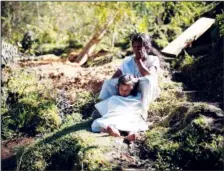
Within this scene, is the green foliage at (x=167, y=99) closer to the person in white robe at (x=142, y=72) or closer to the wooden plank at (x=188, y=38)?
the person in white robe at (x=142, y=72)

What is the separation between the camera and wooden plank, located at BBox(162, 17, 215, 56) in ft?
23.7

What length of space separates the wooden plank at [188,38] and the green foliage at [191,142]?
303 centimetres

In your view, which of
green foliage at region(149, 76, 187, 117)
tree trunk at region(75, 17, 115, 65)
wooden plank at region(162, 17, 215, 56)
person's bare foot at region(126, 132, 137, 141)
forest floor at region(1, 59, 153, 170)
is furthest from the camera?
tree trunk at region(75, 17, 115, 65)

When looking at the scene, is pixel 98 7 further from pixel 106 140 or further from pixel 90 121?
pixel 106 140

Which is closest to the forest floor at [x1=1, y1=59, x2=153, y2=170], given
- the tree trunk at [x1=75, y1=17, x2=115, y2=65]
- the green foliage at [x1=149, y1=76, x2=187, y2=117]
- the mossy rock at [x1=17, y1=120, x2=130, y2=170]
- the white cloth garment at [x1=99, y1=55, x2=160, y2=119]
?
the mossy rock at [x1=17, y1=120, x2=130, y2=170]

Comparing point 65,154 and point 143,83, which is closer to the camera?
point 65,154

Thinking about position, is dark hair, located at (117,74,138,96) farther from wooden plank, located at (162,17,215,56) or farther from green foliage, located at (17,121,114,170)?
wooden plank, located at (162,17,215,56)

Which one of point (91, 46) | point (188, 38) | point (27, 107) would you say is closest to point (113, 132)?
point (27, 107)

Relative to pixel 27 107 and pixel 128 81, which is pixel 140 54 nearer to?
pixel 128 81

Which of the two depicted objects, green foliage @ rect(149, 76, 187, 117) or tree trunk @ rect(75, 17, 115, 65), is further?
tree trunk @ rect(75, 17, 115, 65)

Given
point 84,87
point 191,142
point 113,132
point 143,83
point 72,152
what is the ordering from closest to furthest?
point 191,142 → point 72,152 → point 113,132 → point 143,83 → point 84,87

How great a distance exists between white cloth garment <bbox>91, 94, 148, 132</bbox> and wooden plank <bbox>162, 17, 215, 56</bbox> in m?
2.85

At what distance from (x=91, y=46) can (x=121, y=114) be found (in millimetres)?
5985

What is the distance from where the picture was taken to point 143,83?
457 cm
